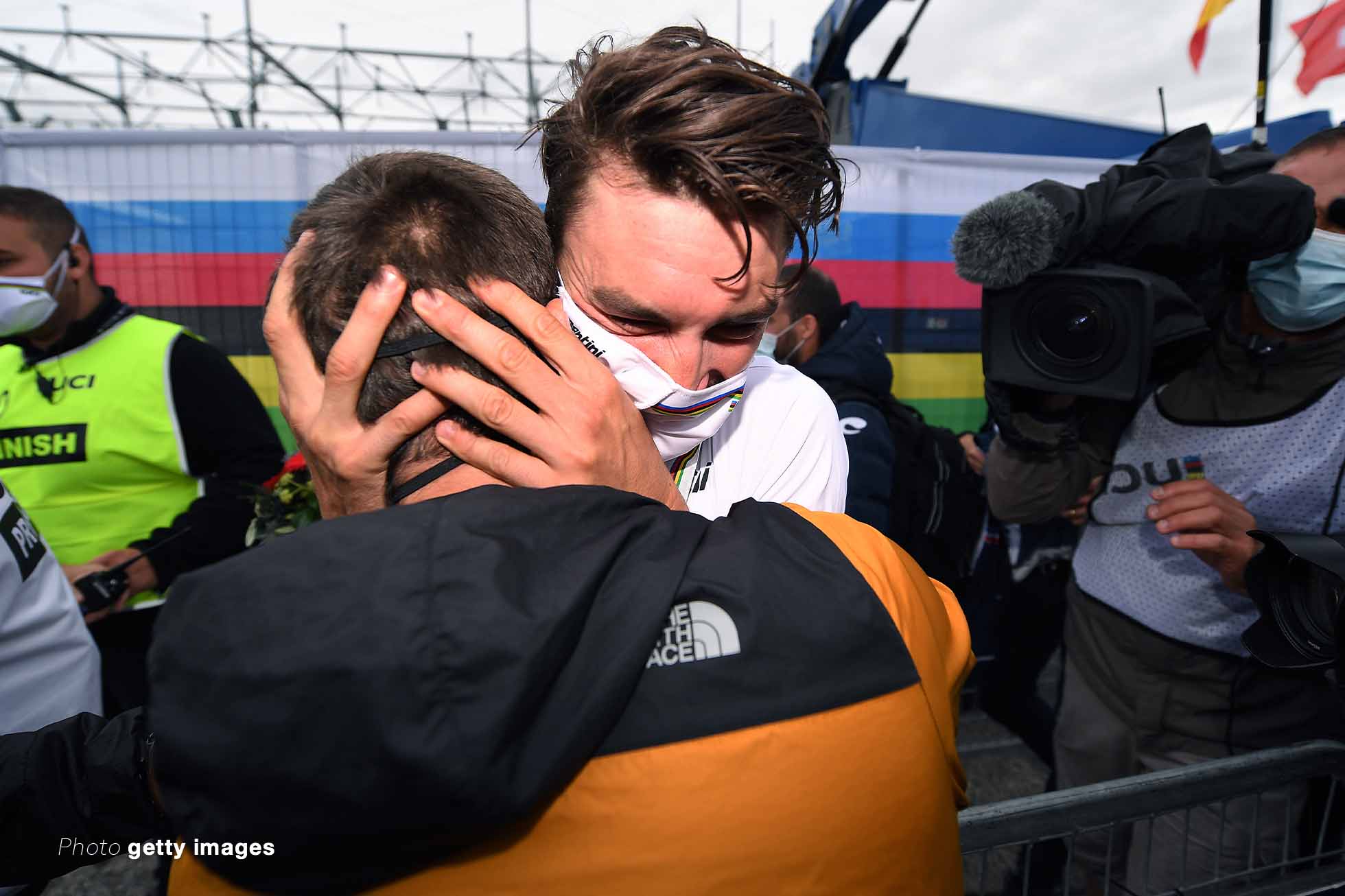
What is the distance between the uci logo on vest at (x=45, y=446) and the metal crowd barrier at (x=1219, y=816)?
2.80 m

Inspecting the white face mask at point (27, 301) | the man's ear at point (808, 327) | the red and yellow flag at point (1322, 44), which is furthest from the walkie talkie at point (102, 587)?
the red and yellow flag at point (1322, 44)

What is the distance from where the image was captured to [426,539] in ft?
2.05

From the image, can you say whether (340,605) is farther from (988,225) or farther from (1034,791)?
(1034,791)

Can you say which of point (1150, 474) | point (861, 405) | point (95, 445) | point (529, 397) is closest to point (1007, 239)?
point (1150, 474)

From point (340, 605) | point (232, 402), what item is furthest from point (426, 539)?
point (232, 402)

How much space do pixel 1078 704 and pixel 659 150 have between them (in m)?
2.19

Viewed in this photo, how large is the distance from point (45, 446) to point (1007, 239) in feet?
9.80

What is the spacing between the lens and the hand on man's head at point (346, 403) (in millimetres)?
872

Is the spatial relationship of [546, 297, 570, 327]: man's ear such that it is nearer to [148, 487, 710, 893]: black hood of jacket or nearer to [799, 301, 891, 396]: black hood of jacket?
[148, 487, 710, 893]: black hood of jacket

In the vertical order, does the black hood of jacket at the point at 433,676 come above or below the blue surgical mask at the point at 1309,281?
below

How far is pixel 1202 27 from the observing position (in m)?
3.35

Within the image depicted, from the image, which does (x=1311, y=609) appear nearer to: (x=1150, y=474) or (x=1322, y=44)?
(x=1150, y=474)

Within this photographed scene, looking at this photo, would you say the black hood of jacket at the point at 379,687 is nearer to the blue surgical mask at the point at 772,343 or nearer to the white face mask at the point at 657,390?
the white face mask at the point at 657,390

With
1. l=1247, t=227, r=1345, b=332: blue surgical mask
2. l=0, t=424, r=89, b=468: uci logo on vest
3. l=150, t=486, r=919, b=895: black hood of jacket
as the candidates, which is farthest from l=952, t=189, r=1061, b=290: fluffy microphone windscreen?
l=0, t=424, r=89, b=468: uci logo on vest
